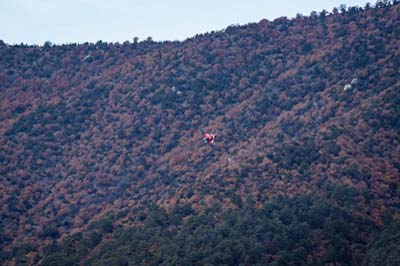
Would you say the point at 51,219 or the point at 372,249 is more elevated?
the point at 51,219

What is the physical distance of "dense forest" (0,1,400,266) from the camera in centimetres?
4791

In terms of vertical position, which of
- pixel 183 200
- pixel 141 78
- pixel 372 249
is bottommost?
pixel 372 249

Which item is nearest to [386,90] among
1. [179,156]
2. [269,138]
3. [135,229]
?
[269,138]

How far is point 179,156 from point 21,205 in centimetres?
1407

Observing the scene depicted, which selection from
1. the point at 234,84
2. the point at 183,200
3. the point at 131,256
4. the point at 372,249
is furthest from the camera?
the point at 234,84

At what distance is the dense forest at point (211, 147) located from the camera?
157ft

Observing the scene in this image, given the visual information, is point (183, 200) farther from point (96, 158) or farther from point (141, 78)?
point (141, 78)

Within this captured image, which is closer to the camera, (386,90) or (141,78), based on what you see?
(386,90)

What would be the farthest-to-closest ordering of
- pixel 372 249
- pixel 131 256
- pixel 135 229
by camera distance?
pixel 135 229 < pixel 131 256 < pixel 372 249

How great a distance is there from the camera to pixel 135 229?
5122 cm

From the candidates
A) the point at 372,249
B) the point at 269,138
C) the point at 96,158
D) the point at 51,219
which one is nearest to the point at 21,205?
the point at 51,219

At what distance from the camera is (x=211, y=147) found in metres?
64.9

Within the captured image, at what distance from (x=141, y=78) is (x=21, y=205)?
2245 cm

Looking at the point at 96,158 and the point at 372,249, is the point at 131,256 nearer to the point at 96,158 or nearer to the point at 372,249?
the point at 372,249
